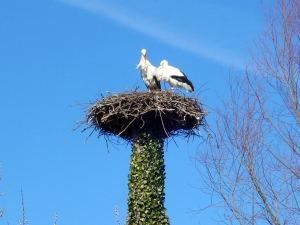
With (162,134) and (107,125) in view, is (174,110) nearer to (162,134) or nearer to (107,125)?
(162,134)

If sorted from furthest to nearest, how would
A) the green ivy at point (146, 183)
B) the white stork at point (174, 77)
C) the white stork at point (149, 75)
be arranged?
1. the white stork at point (149, 75)
2. the white stork at point (174, 77)
3. the green ivy at point (146, 183)

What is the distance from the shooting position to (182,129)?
8898 mm

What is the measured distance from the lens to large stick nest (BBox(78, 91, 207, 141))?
27.3 feet

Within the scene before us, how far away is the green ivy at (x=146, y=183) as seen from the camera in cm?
807

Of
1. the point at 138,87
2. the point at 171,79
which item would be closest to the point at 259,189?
the point at 138,87

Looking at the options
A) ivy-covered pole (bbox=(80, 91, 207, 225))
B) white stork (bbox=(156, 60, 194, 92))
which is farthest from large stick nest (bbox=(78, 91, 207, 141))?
white stork (bbox=(156, 60, 194, 92))

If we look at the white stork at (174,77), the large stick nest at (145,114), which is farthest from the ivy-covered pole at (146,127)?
the white stork at (174,77)

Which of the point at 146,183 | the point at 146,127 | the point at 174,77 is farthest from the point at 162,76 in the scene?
the point at 146,183

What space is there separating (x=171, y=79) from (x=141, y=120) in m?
1.91

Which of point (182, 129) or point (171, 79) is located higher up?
point (171, 79)

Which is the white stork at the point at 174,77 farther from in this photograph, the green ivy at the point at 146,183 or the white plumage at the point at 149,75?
the green ivy at the point at 146,183

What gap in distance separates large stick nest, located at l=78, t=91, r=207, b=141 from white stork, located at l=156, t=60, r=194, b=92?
63.6 inches

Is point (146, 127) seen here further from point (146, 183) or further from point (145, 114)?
point (146, 183)

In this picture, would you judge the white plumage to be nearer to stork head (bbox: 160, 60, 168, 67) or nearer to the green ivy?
stork head (bbox: 160, 60, 168, 67)
